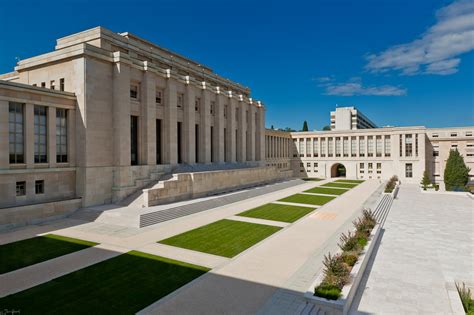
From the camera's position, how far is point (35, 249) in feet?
51.1

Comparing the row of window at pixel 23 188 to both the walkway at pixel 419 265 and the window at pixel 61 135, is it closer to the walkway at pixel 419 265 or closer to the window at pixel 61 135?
the window at pixel 61 135

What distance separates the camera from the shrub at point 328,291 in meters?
9.45

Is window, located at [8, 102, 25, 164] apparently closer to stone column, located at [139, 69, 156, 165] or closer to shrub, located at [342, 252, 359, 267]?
stone column, located at [139, 69, 156, 165]

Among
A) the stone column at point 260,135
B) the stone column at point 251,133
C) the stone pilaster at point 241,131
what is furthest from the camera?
the stone column at point 260,135

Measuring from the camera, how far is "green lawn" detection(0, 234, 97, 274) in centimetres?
1370

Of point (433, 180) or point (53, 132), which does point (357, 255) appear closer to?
point (53, 132)

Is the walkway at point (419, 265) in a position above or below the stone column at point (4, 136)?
below

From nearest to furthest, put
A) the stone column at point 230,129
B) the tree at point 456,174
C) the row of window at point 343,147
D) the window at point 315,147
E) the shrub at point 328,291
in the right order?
1. the shrub at point 328,291
2. the stone column at point 230,129
3. the tree at point 456,174
4. the row of window at point 343,147
5. the window at point 315,147

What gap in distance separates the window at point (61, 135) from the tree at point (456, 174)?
2200 inches

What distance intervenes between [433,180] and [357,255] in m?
63.5

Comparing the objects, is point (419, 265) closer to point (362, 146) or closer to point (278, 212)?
point (278, 212)

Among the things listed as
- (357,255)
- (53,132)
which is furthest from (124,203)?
(357,255)

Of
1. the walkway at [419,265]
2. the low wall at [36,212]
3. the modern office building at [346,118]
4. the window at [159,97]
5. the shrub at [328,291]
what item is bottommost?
the walkway at [419,265]

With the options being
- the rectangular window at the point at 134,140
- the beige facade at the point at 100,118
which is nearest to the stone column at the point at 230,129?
the beige facade at the point at 100,118
